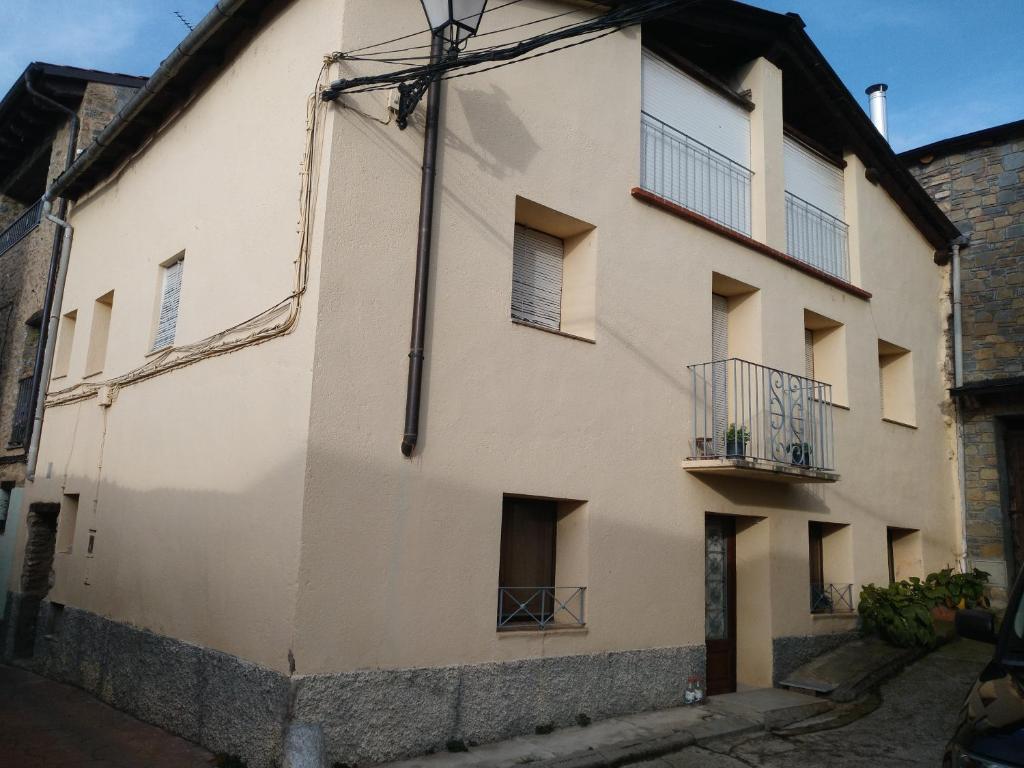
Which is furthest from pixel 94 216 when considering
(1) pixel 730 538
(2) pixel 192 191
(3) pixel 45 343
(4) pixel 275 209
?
(1) pixel 730 538

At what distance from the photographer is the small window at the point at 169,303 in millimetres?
8699

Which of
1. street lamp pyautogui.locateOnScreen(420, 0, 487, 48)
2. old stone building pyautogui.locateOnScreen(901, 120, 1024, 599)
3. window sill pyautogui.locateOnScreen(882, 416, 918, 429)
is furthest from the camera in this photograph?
old stone building pyautogui.locateOnScreen(901, 120, 1024, 599)

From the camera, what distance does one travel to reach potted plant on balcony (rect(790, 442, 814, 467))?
904cm

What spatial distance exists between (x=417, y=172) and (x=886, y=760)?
598 cm

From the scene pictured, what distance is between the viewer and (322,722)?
221 inches

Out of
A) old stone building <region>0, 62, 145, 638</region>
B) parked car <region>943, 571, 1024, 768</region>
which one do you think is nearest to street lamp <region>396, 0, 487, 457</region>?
parked car <region>943, 571, 1024, 768</region>

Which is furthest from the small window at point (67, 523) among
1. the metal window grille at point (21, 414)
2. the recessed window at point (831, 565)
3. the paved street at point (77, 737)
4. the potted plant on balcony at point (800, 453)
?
the recessed window at point (831, 565)

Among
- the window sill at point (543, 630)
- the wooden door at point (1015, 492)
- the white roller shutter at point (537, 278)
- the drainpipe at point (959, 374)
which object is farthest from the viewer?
the drainpipe at point (959, 374)

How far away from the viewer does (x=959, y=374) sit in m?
12.7

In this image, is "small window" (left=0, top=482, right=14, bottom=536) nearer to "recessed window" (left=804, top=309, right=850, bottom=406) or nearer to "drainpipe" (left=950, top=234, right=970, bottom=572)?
"recessed window" (left=804, top=309, right=850, bottom=406)

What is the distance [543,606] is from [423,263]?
312 cm

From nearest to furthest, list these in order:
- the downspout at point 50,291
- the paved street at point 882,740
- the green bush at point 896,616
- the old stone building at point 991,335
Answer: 1. the paved street at point 882,740
2. the green bush at point 896,616
3. the downspout at point 50,291
4. the old stone building at point 991,335

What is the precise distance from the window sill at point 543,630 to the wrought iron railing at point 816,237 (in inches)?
228

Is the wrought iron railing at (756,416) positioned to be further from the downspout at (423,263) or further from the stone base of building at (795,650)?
the downspout at (423,263)
